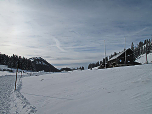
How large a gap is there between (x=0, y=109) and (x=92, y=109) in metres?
6.02

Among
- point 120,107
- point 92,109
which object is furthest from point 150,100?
point 92,109

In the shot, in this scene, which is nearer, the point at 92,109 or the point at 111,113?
the point at 111,113

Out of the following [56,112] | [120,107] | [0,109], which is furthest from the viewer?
[0,109]

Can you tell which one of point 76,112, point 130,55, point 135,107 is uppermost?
point 130,55

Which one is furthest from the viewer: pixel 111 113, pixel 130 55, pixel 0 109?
pixel 130 55

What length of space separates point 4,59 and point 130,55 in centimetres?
12959

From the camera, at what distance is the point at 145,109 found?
388 cm

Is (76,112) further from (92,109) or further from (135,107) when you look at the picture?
(135,107)

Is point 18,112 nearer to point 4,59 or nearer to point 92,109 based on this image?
point 92,109

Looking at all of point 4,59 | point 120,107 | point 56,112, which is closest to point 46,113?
point 56,112

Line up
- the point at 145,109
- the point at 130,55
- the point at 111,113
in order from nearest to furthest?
the point at 145,109, the point at 111,113, the point at 130,55

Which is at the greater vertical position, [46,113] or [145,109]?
[145,109]

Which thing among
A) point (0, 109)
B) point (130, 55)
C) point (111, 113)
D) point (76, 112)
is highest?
point (130, 55)

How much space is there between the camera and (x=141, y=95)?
5.12 meters
